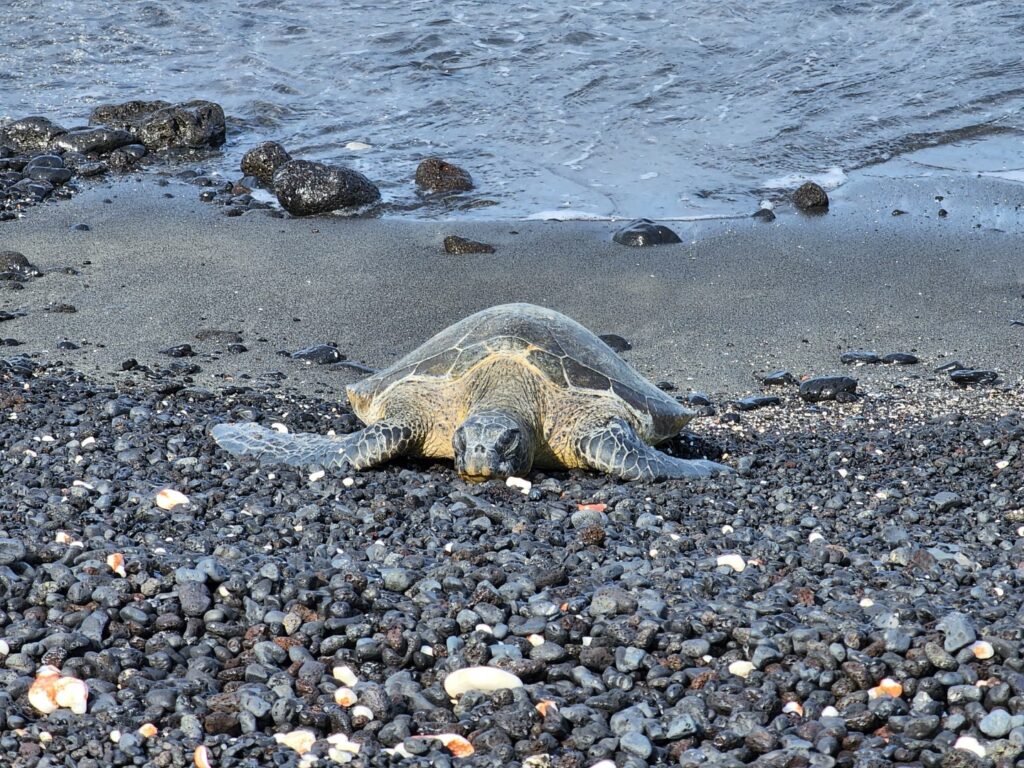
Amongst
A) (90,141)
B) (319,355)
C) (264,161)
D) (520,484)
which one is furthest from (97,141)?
(520,484)

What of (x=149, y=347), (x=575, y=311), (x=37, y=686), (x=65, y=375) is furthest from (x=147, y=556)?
(x=575, y=311)

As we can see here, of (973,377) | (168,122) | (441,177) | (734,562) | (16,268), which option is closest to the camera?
(734,562)

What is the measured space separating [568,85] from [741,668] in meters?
10.7

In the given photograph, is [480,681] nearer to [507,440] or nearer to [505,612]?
[505,612]

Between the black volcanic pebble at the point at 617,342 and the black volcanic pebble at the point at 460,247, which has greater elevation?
the black volcanic pebble at the point at 460,247

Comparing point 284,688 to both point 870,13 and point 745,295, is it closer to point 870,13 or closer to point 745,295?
point 745,295

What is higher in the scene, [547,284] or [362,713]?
[362,713]

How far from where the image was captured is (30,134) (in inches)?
428

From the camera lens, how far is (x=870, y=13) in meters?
15.0

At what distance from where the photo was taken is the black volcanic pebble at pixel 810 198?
9508 mm

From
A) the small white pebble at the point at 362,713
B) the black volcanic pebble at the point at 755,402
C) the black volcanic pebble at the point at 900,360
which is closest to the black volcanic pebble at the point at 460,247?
the black volcanic pebble at the point at 755,402

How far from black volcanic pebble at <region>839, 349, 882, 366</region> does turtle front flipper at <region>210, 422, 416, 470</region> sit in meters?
3.10

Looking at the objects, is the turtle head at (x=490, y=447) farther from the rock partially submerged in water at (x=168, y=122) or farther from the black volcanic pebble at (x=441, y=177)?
the rock partially submerged in water at (x=168, y=122)

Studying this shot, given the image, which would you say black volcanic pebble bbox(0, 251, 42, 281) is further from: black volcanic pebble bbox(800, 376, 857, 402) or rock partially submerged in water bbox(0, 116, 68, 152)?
black volcanic pebble bbox(800, 376, 857, 402)
